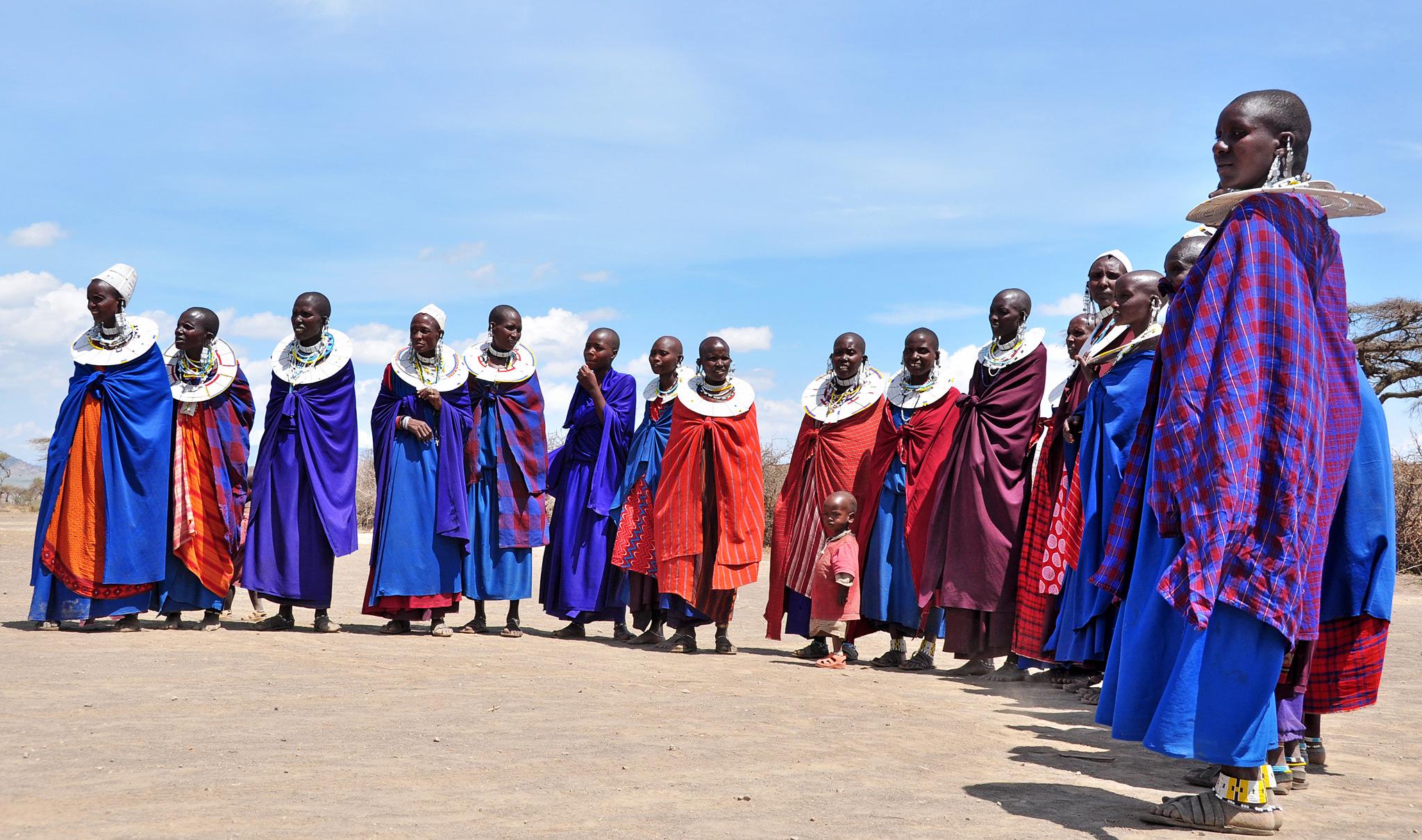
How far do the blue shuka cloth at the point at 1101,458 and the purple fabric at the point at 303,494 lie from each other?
18.8ft

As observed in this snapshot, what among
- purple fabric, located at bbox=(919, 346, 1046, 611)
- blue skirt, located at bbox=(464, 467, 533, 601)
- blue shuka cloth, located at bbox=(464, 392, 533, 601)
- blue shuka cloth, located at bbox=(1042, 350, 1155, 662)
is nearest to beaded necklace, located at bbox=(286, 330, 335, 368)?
blue shuka cloth, located at bbox=(464, 392, 533, 601)

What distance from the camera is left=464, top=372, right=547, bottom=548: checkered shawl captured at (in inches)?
396

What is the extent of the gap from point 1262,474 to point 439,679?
476 cm

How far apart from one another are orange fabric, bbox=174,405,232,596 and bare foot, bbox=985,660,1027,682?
5.77 metres

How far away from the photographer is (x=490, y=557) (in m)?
10.0

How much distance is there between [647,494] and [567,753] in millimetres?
5224

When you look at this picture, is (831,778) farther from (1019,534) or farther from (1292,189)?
(1019,534)

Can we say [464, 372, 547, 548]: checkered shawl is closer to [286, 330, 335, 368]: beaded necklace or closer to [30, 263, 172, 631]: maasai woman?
[286, 330, 335, 368]: beaded necklace

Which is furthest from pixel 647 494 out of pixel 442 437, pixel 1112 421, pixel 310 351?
pixel 1112 421

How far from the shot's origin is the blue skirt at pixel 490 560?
9992 mm

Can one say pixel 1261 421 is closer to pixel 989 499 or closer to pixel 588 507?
pixel 989 499

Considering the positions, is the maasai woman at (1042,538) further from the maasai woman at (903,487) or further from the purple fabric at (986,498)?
the maasai woman at (903,487)

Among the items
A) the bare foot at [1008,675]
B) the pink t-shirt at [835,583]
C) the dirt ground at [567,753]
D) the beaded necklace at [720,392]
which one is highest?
the beaded necklace at [720,392]

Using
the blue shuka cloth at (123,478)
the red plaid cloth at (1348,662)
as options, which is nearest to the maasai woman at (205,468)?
the blue shuka cloth at (123,478)
